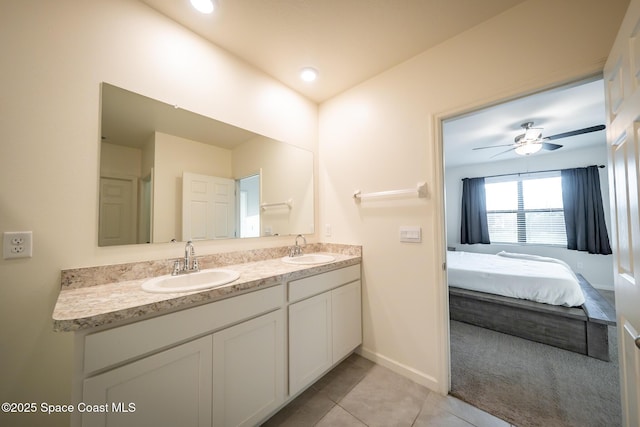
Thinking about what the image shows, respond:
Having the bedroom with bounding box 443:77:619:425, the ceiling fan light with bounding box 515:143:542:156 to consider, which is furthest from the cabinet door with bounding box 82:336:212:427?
the ceiling fan light with bounding box 515:143:542:156

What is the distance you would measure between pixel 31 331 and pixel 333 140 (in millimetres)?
2253

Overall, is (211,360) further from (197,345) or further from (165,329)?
(165,329)

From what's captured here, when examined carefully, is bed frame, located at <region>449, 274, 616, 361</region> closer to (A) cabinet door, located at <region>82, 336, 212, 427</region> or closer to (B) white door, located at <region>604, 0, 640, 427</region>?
(B) white door, located at <region>604, 0, 640, 427</region>

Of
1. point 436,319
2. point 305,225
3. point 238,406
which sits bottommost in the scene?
point 238,406

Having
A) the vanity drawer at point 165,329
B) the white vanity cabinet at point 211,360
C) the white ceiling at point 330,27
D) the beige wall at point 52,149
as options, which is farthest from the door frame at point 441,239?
the beige wall at point 52,149

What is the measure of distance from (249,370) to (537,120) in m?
4.01

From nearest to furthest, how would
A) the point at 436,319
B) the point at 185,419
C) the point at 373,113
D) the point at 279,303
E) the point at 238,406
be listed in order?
1. the point at 185,419
2. the point at 238,406
3. the point at 279,303
4. the point at 436,319
5. the point at 373,113

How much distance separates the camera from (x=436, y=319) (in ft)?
5.31

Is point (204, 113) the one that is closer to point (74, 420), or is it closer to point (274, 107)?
point (274, 107)

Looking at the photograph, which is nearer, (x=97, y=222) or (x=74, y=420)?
(x=74, y=420)

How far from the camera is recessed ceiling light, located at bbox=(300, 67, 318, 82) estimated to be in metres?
1.93

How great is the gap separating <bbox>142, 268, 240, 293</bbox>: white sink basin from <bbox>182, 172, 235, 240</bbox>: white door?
10.7 inches

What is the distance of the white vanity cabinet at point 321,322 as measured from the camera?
1.46 metres

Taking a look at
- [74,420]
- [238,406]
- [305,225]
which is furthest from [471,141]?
[74,420]
